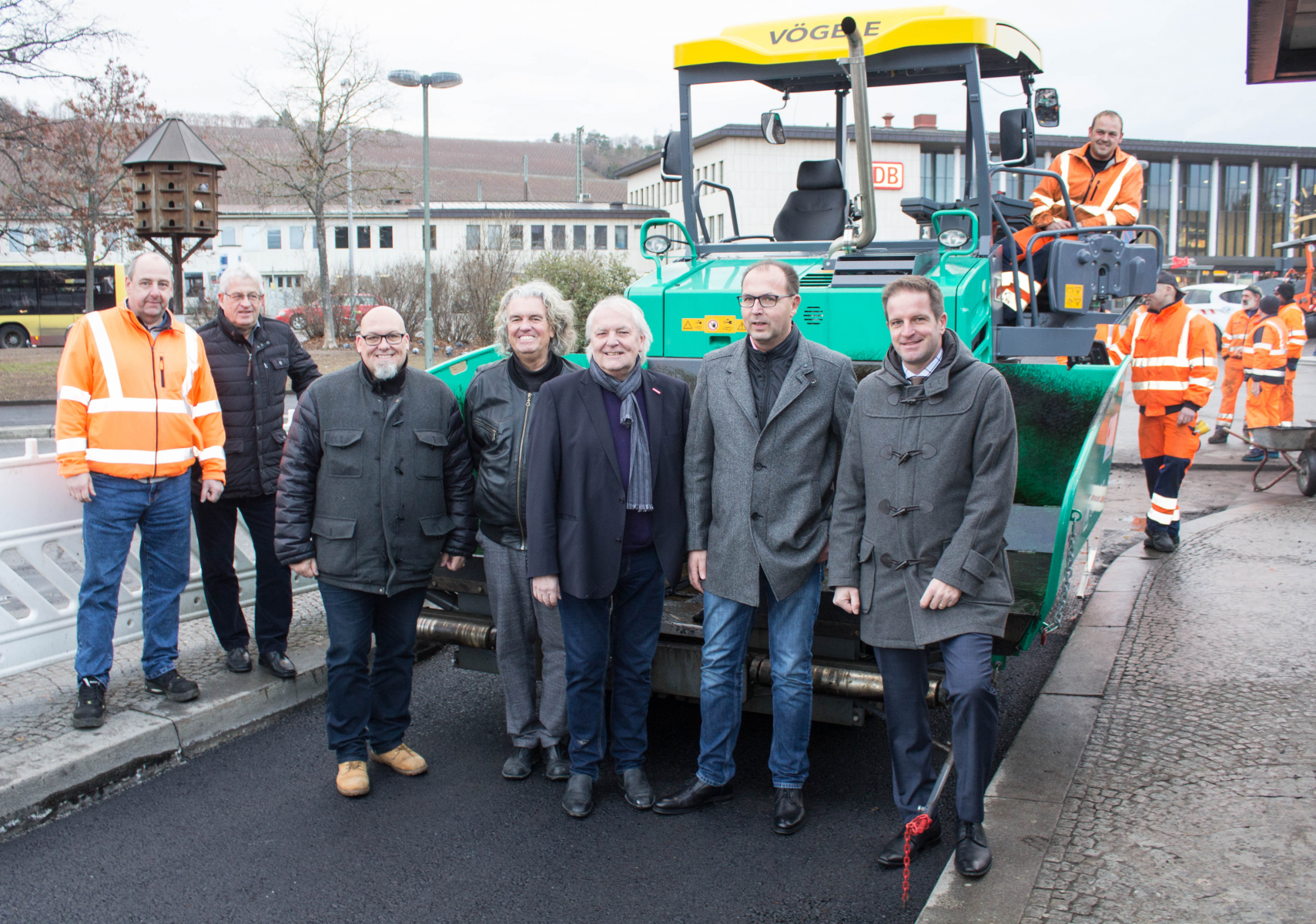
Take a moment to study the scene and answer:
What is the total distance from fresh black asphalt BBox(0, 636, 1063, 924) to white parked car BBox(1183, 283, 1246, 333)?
3144cm

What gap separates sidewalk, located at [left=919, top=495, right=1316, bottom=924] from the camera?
3.04 meters

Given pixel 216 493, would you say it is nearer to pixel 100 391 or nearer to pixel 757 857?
pixel 100 391

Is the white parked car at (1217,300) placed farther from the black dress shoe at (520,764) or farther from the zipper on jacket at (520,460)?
the black dress shoe at (520,764)

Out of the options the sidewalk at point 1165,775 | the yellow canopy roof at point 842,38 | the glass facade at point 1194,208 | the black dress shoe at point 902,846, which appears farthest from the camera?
the glass facade at point 1194,208

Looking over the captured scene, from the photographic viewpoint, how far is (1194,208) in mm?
63062

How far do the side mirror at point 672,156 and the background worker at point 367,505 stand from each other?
2.88 metres

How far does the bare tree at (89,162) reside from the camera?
78.5ft

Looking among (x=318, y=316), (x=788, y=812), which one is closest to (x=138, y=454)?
(x=788, y=812)

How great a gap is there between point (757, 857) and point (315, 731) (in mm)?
2216

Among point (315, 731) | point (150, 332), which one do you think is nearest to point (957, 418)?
point (315, 731)

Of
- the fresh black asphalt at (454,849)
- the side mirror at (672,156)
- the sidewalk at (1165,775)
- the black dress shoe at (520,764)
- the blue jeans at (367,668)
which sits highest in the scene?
the side mirror at (672,156)

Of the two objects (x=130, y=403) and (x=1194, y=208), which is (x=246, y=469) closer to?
(x=130, y=403)

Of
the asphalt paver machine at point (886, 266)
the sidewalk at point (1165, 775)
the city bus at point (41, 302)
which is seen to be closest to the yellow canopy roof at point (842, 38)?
the asphalt paver machine at point (886, 266)

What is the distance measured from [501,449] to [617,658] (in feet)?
3.11
